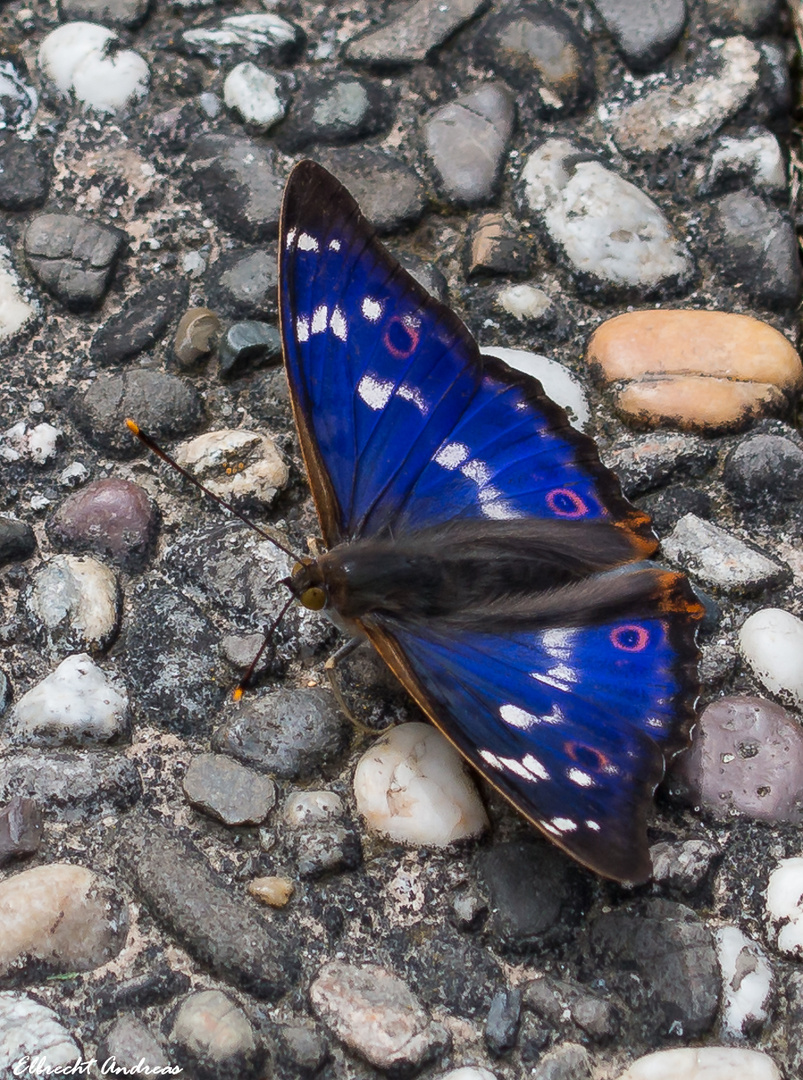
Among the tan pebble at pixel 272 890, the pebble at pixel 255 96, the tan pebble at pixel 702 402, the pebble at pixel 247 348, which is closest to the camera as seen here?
the tan pebble at pixel 272 890

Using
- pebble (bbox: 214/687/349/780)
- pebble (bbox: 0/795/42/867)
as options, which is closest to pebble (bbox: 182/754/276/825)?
pebble (bbox: 214/687/349/780)

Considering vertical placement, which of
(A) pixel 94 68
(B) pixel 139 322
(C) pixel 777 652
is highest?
(A) pixel 94 68

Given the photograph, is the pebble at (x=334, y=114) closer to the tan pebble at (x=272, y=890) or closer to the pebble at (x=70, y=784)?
the pebble at (x=70, y=784)

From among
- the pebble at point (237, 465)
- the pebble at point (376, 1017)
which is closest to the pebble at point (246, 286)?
the pebble at point (237, 465)

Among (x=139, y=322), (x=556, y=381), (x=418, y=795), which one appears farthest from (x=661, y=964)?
(x=139, y=322)

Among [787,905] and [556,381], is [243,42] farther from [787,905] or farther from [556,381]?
[787,905]
